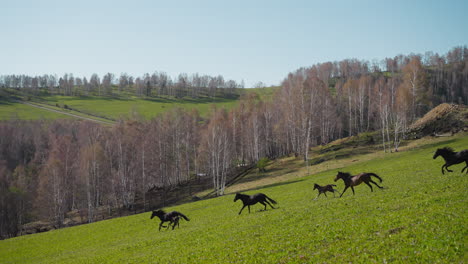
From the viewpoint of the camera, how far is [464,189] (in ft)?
53.3

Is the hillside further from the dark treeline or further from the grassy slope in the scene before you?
the grassy slope

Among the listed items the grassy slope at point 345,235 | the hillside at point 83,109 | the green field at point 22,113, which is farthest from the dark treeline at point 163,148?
the grassy slope at point 345,235

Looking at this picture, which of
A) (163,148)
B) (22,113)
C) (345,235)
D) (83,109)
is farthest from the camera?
(83,109)

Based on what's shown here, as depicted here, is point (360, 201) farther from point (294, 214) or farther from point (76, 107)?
point (76, 107)

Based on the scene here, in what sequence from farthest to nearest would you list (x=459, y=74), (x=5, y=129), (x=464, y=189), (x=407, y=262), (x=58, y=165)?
(x=459, y=74) → (x=5, y=129) → (x=58, y=165) → (x=464, y=189) → (x=407, y=262)

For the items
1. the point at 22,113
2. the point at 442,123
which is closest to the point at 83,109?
the point at 22,113

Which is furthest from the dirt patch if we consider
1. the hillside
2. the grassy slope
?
the hillside

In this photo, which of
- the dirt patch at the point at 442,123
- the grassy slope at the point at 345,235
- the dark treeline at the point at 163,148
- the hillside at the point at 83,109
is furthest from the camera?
the hillside at the point at 83,109

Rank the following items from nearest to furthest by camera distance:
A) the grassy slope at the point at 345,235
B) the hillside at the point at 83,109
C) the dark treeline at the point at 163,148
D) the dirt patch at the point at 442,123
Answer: the grassy slope at the point at 345,235, the dirt patch at the point at 442,123, the dark treeline at the point at 163,148, the hillside at the point at 83,109

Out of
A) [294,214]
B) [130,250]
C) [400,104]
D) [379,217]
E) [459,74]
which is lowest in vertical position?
[130,250]

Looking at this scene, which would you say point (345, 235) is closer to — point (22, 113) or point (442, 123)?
point (442, 123)

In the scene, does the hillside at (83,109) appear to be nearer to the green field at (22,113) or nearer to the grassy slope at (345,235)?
the green field at (22,113)

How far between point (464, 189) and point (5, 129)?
148087 millimetres

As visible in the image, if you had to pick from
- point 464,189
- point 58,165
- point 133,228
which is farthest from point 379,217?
point 58,165
